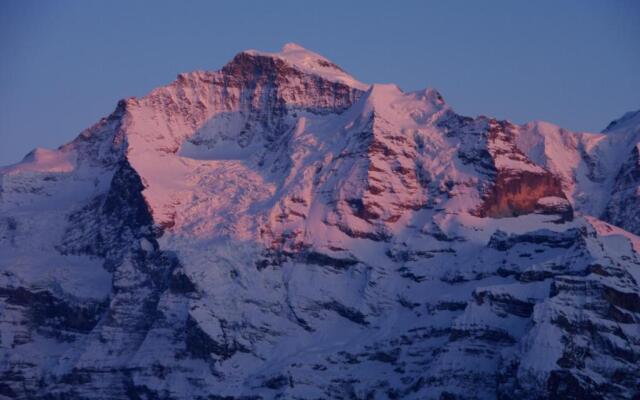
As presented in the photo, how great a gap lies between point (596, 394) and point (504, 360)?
43.4 ft

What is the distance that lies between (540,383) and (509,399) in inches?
167

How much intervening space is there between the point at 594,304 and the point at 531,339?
27.2 ft

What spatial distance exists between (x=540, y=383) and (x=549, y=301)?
42.3 ft

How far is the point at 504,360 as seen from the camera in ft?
649

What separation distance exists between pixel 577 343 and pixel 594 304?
20.0ft

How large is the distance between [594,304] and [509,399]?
13993mm

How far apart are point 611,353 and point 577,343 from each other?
3322 millimetres

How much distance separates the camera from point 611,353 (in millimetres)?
193500

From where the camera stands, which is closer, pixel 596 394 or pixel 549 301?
pixel 596 394

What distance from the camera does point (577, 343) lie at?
194 m

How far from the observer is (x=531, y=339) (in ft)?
639

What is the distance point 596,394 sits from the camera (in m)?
187
